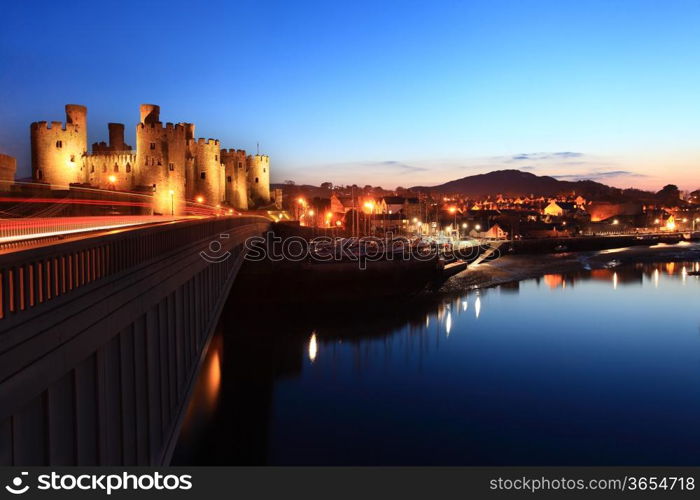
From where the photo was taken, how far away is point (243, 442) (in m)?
16.4

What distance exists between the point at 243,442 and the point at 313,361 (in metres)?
9.02

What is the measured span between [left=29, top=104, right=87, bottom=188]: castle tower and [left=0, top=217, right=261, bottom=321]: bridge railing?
46.5m

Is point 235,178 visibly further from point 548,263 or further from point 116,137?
point 548,263

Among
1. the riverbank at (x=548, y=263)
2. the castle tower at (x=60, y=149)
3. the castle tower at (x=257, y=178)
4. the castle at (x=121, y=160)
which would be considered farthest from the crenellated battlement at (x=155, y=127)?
the riverbank at (x=548, y=263)

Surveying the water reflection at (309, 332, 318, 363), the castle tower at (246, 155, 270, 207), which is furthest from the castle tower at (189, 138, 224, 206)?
the water reflection at (309, 332, 318, 363)

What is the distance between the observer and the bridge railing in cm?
418

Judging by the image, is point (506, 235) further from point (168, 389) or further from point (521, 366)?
point (168, 389)

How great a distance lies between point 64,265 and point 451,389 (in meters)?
18.1

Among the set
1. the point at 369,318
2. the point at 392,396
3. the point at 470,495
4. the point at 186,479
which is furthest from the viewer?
the point at 369,318

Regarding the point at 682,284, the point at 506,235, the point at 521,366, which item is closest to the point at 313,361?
the point at 521,366

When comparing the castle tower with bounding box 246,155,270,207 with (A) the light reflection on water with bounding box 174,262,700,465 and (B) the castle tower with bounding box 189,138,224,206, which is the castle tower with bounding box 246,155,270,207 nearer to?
(B) the castle tower with bounding box 189,138,224,206

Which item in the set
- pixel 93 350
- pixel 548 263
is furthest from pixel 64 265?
pixel 548 263

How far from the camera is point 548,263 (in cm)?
7275

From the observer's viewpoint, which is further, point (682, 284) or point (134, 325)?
point (682, 284)
